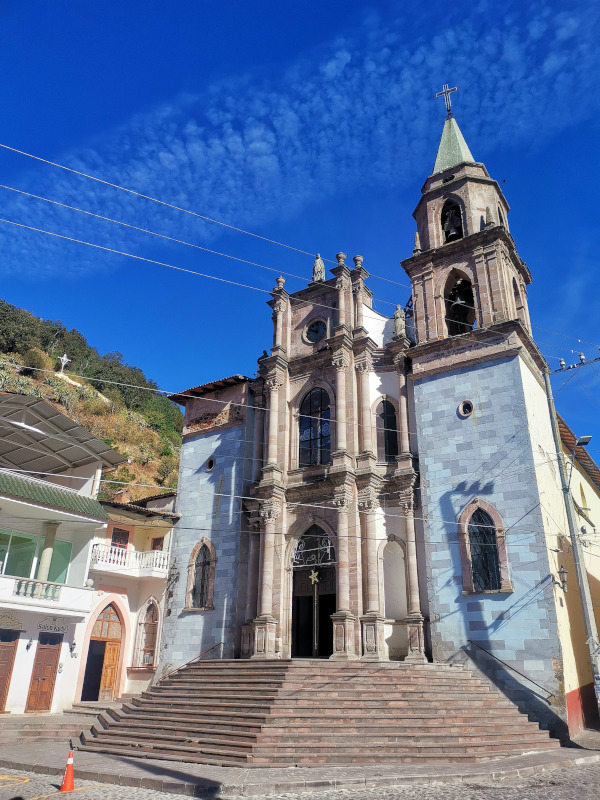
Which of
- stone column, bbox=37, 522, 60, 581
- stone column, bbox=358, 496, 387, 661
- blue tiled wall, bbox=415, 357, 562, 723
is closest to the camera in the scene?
blue tiled wall, bbox=415, 357, 562, 723

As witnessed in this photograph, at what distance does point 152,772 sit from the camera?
12.4 metres

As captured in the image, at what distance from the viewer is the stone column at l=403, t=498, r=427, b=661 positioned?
19.2m

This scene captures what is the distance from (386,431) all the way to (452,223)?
9.48m

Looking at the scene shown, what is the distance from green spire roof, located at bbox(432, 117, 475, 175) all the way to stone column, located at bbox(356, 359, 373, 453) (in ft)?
30.8

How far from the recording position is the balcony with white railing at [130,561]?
25.5 meters

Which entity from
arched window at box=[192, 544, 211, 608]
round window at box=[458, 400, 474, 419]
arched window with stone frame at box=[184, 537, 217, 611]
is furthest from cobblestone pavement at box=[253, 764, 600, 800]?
arched window at box=[192, 544, 211, 608]

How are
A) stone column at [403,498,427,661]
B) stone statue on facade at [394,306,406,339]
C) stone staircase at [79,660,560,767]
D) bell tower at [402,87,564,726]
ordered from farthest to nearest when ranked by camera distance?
stone statue on facade at [394,306,406,339]
stone column at [403,498,427,661]
bell tower at [402,87,564,726]
stone staircase at [79,660,560,767]

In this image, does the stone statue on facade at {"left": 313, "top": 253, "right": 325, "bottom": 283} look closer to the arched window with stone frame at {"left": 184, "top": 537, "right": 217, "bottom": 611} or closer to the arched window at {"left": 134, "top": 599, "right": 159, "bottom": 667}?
the arched window with stone frame at {"left": 184, "top": 537, "right": 217, "bottom": 611}

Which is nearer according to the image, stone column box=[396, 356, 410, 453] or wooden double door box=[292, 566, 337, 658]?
stone column box=[396, 356, 410, 453]

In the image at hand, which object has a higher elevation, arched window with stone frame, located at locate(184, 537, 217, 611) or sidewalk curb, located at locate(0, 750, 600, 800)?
arched window with stone frame, located at locate(184, 537, 217, 611)

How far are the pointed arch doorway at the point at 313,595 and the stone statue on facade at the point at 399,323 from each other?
26.8 feet

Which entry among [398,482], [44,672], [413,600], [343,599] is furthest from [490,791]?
[44,672]

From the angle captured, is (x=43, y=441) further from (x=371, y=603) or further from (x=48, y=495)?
(x=371, y=603)

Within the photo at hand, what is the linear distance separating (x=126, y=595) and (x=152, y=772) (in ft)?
49.5
